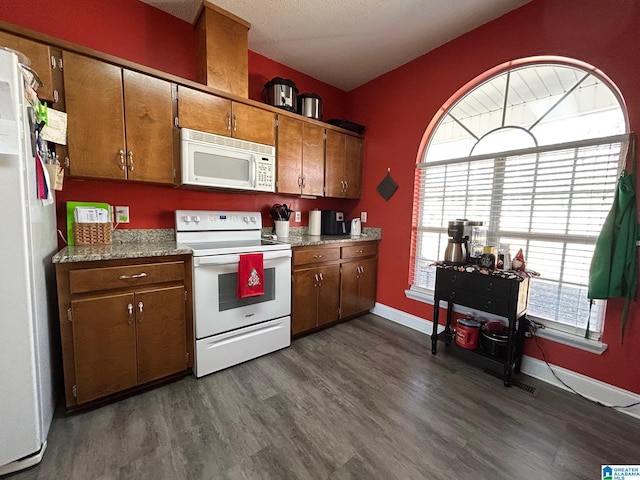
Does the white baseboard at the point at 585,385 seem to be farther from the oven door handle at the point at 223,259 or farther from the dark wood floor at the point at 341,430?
the oven door handle at the point at 223,259

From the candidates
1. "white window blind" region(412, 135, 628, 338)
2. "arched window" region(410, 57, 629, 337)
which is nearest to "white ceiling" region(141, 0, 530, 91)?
"arched window" region(410, 57, 629, 337)

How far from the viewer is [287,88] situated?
2.58 metres

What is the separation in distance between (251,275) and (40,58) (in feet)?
5.88

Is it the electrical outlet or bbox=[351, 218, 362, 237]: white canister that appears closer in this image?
the electrical outlet

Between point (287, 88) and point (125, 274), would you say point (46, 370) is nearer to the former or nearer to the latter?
point (125, 274)

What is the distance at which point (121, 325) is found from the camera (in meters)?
1.62

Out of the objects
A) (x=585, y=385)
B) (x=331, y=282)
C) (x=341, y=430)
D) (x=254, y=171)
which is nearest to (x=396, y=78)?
(x=254, y=171)

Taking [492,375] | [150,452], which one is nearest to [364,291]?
[492,375]

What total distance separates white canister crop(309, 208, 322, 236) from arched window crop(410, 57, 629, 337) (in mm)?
1370

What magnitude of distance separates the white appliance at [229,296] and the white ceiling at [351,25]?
1681 millimetres

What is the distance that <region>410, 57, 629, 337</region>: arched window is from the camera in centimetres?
179

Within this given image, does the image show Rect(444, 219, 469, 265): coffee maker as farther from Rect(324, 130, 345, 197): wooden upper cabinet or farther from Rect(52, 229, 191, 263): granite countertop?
Rect(52, 229, 191, 263): granite countertop

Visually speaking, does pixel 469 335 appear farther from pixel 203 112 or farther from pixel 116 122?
pixel 116 122

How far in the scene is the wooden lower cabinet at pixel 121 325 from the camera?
4.89ft
